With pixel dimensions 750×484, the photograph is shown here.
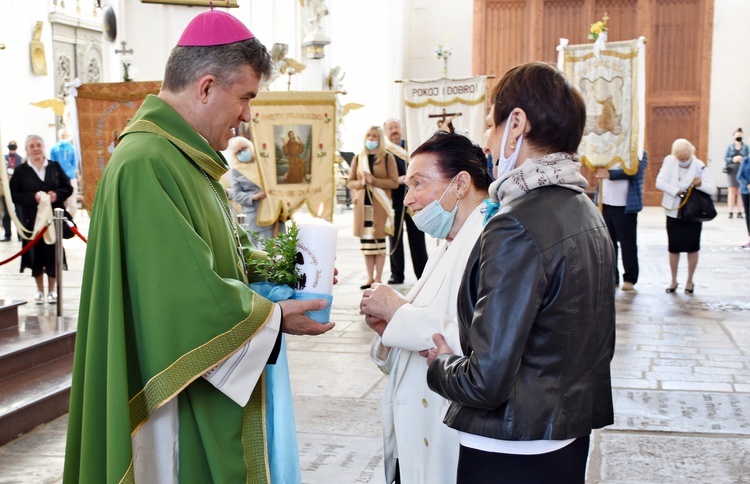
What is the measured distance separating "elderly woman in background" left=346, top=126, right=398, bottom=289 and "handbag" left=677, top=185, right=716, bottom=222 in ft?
10.0

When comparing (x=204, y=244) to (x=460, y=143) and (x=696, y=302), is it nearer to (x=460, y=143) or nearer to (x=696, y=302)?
(x=460, y=143)

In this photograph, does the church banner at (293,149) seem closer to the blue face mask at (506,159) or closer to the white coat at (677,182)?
the white coat at (677,182)

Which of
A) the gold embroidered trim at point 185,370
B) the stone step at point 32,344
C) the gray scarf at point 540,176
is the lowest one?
the stone step at point 32,344

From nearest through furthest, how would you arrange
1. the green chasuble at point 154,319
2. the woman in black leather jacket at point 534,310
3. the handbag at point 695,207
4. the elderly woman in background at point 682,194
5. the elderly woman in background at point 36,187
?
the woman in black leather jacket at point 534,310
the green chasuble at point 154,319
the elderly woman in background at point 36,187
the handbag at point 695,207
the elderly woman in background at point 682,194

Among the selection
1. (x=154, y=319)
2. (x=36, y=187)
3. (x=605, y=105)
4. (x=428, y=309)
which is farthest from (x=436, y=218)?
(x=605, y=105)

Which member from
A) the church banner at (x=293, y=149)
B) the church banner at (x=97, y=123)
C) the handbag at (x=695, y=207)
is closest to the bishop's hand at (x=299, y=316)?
the church banner at (x=97, y=123)

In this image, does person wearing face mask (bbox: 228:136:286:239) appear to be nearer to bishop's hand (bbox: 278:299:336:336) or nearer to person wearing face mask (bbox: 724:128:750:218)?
bishop's hand (bbox: 278:299:336:336)

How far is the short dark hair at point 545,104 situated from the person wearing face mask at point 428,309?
529mm

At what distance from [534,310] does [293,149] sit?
7.63 m

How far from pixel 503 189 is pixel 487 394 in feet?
1.53

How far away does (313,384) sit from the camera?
566cm

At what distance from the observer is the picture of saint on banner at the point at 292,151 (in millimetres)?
9148

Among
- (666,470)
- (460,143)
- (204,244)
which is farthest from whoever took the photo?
(666,470)

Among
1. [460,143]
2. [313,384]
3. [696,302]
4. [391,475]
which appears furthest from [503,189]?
[696,302]
